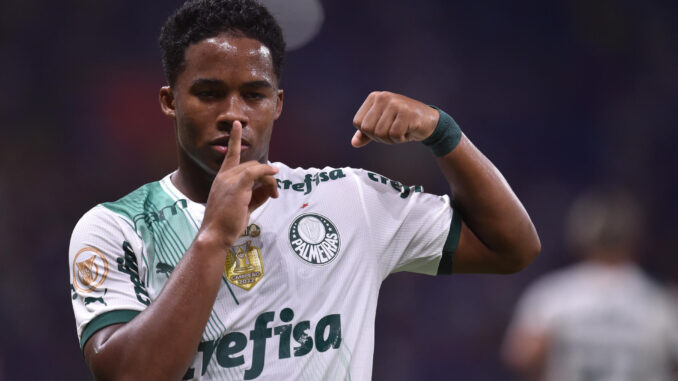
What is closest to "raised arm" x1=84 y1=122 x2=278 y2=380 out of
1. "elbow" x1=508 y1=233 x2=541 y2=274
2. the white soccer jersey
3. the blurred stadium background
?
the white soccer jersey

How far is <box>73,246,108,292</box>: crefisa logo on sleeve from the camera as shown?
70.8 inches

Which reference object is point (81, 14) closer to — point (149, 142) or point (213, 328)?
point (149, 142)

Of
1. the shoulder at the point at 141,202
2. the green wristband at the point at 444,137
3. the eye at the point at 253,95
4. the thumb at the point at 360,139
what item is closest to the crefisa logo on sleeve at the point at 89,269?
the shoulder at the point at 141,202

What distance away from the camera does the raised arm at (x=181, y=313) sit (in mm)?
1617

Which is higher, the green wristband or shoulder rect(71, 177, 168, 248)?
the green wristband

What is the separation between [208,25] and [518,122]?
7.01m

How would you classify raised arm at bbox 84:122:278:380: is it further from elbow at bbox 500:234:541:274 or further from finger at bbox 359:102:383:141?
elbow at bbox 500:234:541:274

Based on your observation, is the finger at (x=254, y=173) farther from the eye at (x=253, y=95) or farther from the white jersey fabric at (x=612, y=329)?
the white jersey fabric at (x=612, y=329)

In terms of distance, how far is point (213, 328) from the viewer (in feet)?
5.96

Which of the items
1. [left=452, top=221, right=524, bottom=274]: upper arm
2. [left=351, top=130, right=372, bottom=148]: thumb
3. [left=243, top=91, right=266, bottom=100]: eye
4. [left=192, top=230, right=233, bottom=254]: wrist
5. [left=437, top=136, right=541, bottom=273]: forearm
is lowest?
[left=192, top=230, right=233, bottom=254]: wrist

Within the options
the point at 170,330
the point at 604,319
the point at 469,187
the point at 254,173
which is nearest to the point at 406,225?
the point at 469,187

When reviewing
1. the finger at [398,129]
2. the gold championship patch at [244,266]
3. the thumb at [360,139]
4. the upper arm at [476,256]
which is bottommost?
the gold championship patch at [244,266]

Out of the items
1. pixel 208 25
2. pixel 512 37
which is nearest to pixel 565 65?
pixel 512 37

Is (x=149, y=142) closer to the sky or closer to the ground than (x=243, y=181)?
closer to the sky
